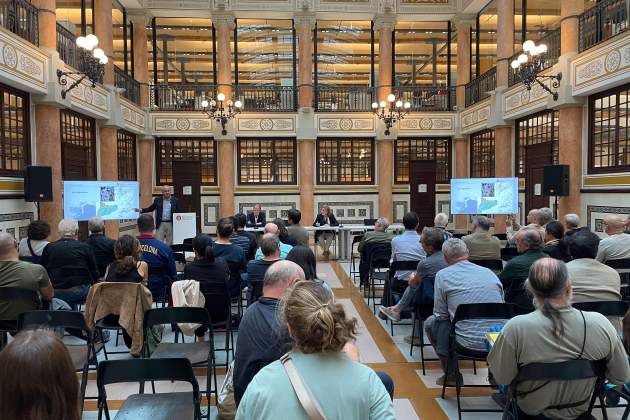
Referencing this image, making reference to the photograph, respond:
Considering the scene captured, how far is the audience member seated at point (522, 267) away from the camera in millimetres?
4348

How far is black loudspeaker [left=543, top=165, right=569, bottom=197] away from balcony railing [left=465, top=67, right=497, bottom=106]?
420cm

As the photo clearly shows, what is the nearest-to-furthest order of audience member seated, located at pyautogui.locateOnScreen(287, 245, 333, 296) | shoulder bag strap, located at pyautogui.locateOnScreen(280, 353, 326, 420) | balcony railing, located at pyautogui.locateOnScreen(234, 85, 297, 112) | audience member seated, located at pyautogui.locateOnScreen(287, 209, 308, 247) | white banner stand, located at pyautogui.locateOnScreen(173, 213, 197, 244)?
shoulder bag strap, located at pyautogui.locateOnScreen(280, 353, 326, 420) < audience member seated, located at pyautogui.locateOnScreen(287, 245, 333, 296) < audience member seated, located at pyautogui.locateOnScreen(287, 209, 308, 247) < white banner stand, located at pyautogui.locateOnScreen(173, 213, 197, 244) < balcony railing, located at pyautogui.locateOnScreen(234, 85, 297, 112)

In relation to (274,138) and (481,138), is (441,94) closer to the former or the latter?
(481,138)

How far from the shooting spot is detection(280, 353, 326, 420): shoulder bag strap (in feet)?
4.97

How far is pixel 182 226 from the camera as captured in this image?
1073 cm

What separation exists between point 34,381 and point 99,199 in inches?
358

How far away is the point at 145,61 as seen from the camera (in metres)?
15.3

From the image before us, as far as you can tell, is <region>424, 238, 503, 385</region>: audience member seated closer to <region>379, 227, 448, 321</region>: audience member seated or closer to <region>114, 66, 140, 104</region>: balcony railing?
<region>379, 227, 448, 321</region>: audience member seated

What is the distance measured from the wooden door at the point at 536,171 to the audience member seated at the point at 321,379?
11149 mm

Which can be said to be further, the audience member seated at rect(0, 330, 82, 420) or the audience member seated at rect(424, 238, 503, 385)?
the audience member seated at rect(424, 238, 503, 385)

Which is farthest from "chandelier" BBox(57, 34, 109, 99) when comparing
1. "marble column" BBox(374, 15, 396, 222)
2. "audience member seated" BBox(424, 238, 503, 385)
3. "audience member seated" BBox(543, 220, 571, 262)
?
"marble column" BBox(374, 15, 396, 222)

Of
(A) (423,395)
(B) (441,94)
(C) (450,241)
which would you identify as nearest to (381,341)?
(A) (423,395)

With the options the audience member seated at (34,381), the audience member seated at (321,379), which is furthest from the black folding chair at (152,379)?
the audience member seated at (34,381)

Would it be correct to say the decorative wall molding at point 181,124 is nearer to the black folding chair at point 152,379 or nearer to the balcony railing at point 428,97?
A: the balcony railing at point 428,97
